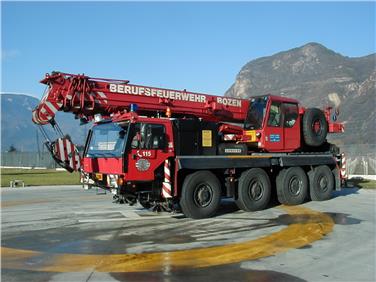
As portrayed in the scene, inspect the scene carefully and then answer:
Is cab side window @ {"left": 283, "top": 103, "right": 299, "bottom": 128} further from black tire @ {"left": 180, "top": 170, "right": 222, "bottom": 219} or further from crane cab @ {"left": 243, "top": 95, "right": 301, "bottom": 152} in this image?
black tire @ {"left": 180, "top": 170, "right": 222, "bottom": 219}

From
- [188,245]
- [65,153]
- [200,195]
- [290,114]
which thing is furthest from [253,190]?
[65,153]

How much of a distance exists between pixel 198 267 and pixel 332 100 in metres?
112

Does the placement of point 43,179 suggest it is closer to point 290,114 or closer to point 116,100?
point 116,100

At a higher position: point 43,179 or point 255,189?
point 255,189

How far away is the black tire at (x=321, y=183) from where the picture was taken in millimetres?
16203

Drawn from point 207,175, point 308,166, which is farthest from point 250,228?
point 308,166

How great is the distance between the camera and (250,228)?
11.1 metres

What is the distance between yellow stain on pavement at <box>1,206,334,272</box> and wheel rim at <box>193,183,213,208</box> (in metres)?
2.84

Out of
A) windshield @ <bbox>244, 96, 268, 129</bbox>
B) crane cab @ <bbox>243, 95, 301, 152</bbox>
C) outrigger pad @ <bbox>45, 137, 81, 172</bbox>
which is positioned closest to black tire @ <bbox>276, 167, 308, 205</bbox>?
crane cab @ <bbox>243, 95, 301, 152</bbox>

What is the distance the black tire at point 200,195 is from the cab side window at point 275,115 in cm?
316

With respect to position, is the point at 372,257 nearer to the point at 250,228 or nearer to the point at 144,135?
the point at 250,228

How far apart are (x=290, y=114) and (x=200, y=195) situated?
468 centimetres

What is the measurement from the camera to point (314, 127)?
16156mm

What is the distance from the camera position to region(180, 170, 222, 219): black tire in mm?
12242
